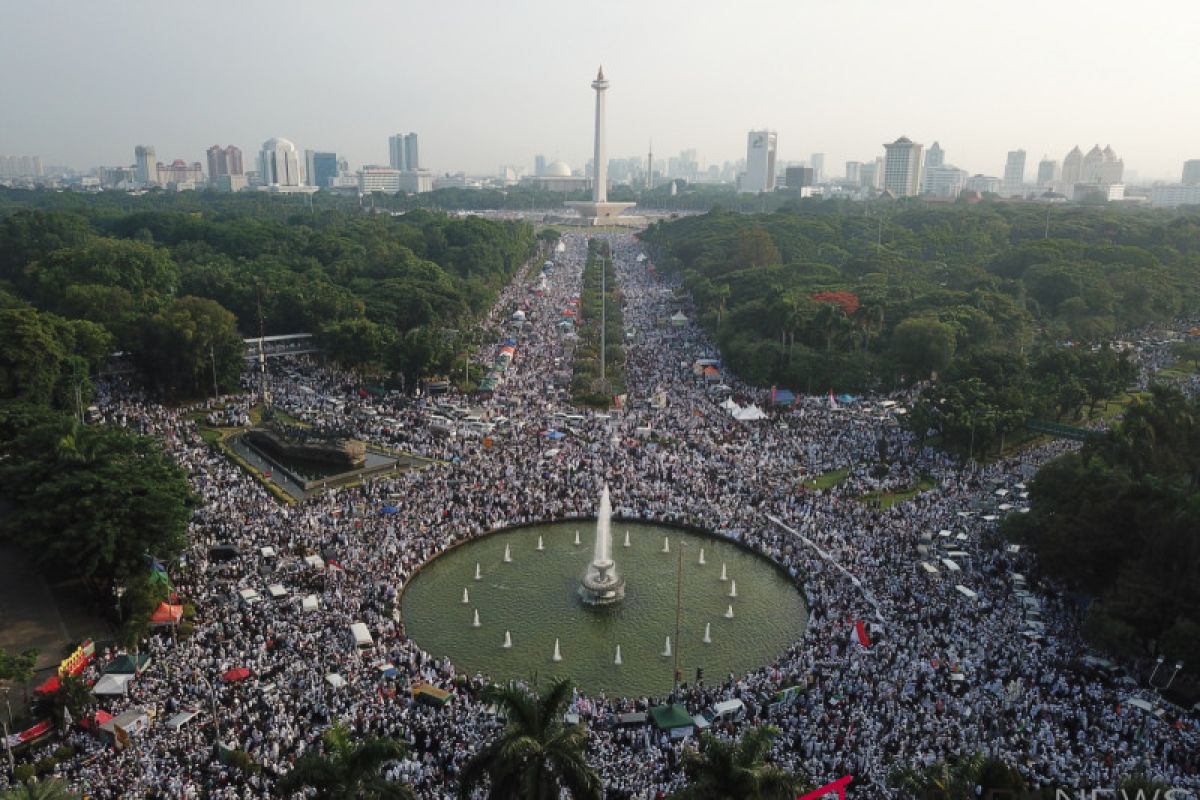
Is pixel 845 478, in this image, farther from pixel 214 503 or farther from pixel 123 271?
pixel 123 271

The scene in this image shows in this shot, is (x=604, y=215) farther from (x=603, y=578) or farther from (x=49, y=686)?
(x=49, y=686)

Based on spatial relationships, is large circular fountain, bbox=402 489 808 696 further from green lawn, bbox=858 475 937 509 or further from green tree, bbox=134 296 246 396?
green tree, bbox=134 296 246 396

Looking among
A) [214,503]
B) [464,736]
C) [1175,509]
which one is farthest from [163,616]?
[1175,509]

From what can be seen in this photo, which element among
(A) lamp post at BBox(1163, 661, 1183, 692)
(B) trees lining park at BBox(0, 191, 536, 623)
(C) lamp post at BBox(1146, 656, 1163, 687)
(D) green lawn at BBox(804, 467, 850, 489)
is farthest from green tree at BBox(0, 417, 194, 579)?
(A) lamp post at BBox(1163, 661, 1183, 692)

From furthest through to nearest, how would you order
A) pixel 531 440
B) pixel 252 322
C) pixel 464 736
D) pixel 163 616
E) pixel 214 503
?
1. pixel 252 322
2. pixel 531 440
3. pixel 214 503
4. pixel 163 616
5. pixel 464 736

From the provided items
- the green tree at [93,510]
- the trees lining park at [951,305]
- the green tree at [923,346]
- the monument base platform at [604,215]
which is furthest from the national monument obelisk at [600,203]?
the green tree at [93,510]

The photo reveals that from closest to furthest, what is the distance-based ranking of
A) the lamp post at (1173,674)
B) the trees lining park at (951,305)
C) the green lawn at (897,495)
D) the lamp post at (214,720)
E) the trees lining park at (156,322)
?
the lamp post at (214,720) < the lamp post at (1173,674) < the trees lining park at (156,322) < the green lawn at (897,495) < the trees lining park at (951,305)

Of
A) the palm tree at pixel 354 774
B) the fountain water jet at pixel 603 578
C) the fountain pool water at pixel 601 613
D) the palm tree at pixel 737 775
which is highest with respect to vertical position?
the palm tree at pixel 737 775

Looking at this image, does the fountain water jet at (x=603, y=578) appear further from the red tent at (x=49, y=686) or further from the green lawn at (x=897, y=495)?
the red tent at (x=49, y=686)
